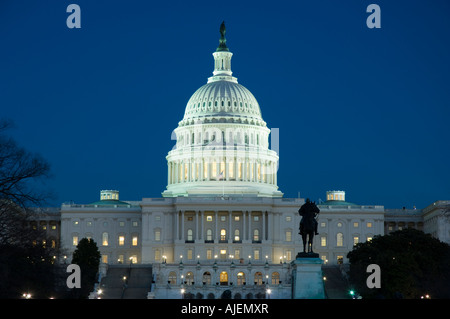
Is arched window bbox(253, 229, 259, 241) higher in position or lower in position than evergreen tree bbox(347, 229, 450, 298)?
higher

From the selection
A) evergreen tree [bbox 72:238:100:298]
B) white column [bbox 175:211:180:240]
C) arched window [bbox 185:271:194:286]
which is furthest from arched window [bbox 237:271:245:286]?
white column [bbox 175:211:180:240]

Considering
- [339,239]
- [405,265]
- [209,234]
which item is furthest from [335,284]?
[339,239]

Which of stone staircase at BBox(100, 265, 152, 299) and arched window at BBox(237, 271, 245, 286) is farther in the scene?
arched window at BBox(237, 271, 245, 286)

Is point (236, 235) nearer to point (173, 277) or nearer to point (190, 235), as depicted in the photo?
point (190, 235)

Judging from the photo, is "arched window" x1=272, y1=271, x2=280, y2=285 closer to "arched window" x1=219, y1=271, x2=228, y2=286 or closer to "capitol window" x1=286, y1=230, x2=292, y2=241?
"arched window" x1=219, y1=271, x2=228, y2=286

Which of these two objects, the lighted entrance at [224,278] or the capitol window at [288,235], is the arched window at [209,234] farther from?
the lighted entrance at [224,278]

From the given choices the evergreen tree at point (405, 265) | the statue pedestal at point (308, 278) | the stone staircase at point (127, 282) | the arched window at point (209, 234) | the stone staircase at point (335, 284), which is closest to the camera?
the statue pedestal at point (308, 278)

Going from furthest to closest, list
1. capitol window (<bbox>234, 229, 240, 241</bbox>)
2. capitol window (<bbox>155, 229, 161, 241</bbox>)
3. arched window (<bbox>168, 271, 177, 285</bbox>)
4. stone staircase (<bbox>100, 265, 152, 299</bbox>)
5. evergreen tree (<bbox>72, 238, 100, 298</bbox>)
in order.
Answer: capitol window (<bbox>155, 229, 161, 241</bbox>)
capitol window (<bbox>234, 229, 240, 241</bbox>)
arched window (<bbox>168, 271, 177, 285</bbox>)
stone staircase (<bbox>100, 265, 152, 299</bbox>)
evergreen tree (<bbox>72, 238, 100, 298</bbox>)

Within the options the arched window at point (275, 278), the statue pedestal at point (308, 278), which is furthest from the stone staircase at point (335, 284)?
the statue pedestal at point (308, 278)

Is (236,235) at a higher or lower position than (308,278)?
higher

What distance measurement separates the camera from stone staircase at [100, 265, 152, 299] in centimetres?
14462

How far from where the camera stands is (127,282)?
155250mm

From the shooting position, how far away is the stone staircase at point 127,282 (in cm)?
14462
